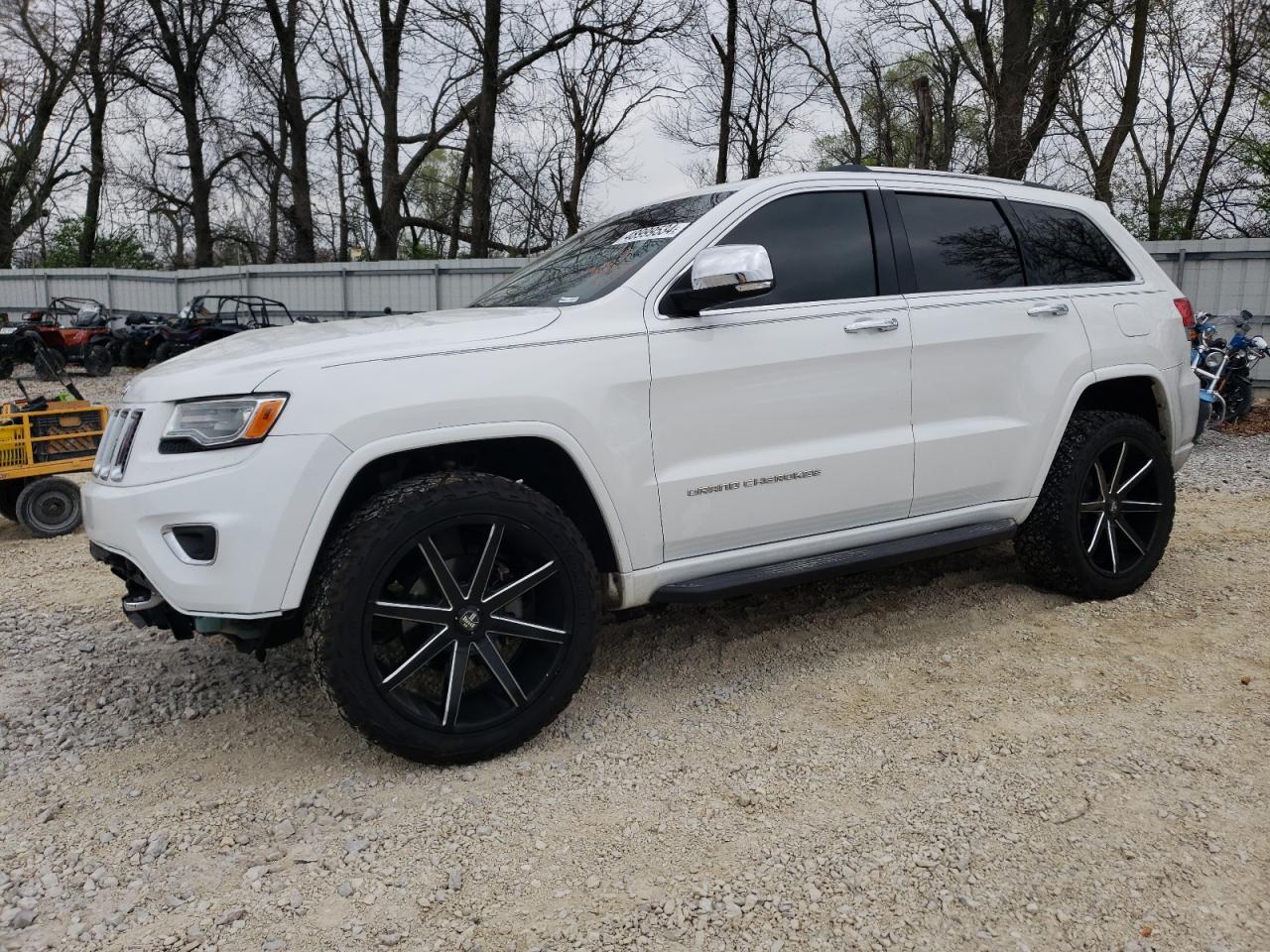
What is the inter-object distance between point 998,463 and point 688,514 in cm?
151

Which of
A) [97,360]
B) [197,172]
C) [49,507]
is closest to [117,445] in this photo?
[49,507]

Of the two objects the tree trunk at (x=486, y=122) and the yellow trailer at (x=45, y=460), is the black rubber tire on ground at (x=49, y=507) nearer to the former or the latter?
the yellow trailer at (x=45, y=460)

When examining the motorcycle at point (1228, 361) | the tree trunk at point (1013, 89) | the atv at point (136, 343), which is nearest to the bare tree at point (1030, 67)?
the tree trunk at point (1013, 89)

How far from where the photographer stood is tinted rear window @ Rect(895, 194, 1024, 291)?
3.90 meters

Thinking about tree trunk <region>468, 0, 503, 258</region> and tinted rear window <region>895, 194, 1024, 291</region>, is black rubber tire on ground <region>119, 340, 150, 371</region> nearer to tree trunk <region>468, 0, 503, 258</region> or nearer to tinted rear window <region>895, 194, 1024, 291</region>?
tree trunk <region>468, 0, 503, 258</region>

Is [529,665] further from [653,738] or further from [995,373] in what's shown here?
[995,373]

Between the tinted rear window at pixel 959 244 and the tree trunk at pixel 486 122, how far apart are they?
18931mm

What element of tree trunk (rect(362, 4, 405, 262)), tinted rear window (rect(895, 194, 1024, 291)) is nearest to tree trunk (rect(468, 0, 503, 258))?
tree trunk (rect(362, 4, 405, 262))

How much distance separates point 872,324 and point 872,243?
0.41m

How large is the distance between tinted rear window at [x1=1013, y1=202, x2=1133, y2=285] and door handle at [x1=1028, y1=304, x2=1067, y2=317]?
0.15 meters

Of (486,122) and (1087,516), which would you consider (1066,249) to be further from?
(486,122)

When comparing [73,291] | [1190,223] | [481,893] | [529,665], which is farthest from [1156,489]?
[73,291]

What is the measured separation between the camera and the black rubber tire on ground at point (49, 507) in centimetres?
629

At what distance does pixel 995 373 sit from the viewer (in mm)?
3932
